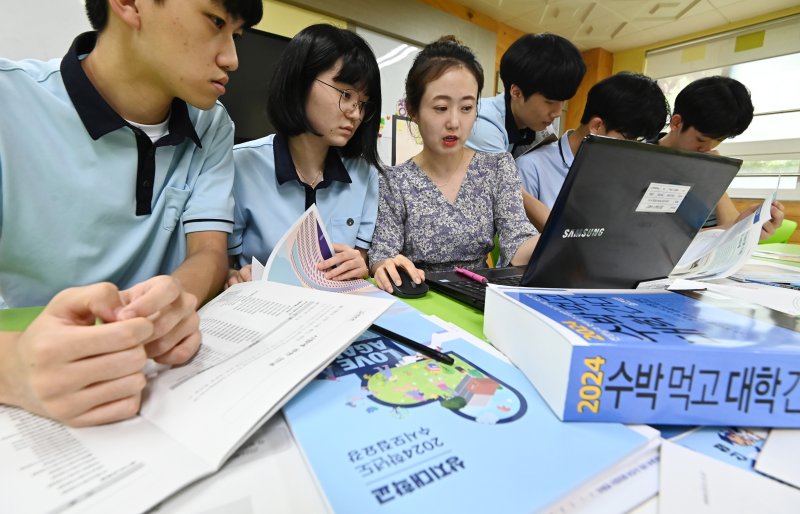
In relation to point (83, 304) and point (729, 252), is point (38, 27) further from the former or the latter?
point (729, 252)

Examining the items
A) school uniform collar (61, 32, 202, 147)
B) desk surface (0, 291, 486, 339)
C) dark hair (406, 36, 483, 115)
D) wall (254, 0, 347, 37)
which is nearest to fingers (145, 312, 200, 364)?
desk surface (0, 291, 486, 339)

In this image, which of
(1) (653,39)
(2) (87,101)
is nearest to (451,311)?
(2) (87,101)

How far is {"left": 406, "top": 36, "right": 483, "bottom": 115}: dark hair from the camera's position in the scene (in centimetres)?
103

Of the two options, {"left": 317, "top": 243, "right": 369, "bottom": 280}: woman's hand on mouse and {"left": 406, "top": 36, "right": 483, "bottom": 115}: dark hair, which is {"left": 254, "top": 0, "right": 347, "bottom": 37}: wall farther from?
{"left": 317, "top": 243, "right": 369, "bottom": 280}: woman's hand on mouse

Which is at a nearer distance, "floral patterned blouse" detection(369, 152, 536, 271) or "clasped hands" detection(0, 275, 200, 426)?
"clasped hands" detection(0, 275, 200, 426)

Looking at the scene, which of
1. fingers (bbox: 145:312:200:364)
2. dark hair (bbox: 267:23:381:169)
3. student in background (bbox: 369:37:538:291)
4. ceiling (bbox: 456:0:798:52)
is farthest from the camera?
ceiling (bbox: 456:0:798:52)

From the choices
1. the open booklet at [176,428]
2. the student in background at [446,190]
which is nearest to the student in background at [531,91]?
the student in background at [446,190]

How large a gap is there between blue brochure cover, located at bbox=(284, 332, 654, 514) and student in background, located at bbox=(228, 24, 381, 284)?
0.53 metres

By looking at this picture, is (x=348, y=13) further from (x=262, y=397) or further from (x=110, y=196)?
(x=262, y=397)

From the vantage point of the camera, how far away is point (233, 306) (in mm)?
474

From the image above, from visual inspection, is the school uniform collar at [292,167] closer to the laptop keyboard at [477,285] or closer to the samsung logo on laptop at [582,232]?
the laptop keyboard at [477,285]

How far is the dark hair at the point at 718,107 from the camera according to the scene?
1526 millimetres

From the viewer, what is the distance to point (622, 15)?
339cm

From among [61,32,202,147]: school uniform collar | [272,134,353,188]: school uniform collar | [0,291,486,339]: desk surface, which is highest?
[61,32,202,147]: school uniform collar
